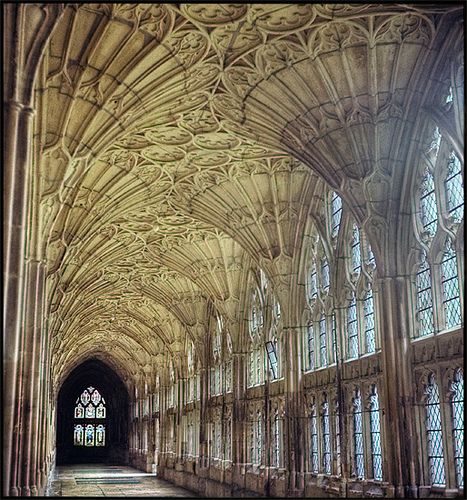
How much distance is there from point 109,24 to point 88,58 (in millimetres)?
907

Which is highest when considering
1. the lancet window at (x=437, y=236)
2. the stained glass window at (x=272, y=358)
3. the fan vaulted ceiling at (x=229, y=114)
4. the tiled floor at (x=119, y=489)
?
the fan vaulted ceiling at (x=229, y=114)

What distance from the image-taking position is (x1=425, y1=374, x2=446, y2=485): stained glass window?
14867mm

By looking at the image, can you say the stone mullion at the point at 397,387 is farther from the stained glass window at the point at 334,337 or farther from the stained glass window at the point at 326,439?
the stained glass window at the point at 326,439

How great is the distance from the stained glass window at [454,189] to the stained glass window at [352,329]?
4851 mm

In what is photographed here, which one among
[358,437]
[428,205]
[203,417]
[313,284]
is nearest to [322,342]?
[313,284]

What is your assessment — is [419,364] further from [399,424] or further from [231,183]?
[231,183]

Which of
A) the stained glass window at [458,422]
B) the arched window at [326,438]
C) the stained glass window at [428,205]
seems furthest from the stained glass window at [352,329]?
the stained glass window at [458,422]

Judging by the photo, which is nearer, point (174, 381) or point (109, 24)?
point (109, 24)

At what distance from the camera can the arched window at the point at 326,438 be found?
66.5 feet

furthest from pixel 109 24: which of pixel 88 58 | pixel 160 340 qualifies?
pixel 160 340

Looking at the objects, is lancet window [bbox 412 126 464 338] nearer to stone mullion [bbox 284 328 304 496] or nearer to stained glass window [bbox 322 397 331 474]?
stained glass window [bbox 322 397 331 474]

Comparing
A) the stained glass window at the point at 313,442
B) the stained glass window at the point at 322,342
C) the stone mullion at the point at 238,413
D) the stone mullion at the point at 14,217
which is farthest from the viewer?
the stone mullion at the point at 238,413

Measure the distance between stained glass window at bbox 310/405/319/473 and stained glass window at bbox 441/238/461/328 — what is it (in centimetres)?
765

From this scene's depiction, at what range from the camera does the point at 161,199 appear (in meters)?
23.8
